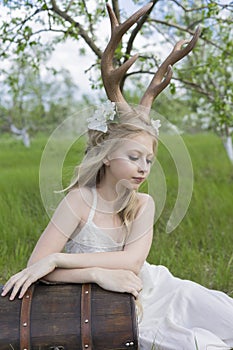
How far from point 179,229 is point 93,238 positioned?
207 cm

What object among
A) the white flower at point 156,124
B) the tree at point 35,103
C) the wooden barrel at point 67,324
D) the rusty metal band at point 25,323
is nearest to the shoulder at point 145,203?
the white flower at point 156,124

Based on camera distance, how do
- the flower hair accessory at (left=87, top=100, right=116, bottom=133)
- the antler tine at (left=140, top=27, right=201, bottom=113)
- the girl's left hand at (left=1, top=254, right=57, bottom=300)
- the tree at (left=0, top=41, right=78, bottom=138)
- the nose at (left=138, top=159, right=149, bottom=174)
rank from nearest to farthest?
the girl's left hand at (left=1, top=254, right=57, bottom=300), the nose at (left=138, top=159, right=149, bottom=174), the flower hair accessory at (left=87, top=100, right=116, bottom=133), the antler tine at (left=140, top=27, right=201, bottom=113), the tree at (left=0, top=41, right=78, bottom=138)

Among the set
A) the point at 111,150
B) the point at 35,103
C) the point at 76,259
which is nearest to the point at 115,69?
the point at 111,150

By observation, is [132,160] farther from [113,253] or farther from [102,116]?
[113,253]

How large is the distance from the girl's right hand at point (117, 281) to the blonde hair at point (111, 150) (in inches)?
13.2

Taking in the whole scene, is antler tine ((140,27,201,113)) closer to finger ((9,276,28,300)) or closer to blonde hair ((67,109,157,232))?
blonde hair ((67,109,157,232))

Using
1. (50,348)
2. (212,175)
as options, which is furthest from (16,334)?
(212,175)

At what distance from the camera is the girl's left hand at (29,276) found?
240 centimetres

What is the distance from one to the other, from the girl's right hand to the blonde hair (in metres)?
0.33

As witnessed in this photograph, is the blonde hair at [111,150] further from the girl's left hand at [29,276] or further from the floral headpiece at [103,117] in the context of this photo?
the girl's left hand at [29,276]

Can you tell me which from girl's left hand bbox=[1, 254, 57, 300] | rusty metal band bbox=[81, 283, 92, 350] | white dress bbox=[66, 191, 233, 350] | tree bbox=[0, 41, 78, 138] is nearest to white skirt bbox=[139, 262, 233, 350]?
white dress bbox=[66, 191, 233, 350]

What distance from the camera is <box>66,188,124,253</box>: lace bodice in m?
2.75

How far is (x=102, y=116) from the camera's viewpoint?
2.73 m

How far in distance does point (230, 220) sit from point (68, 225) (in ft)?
8.40
